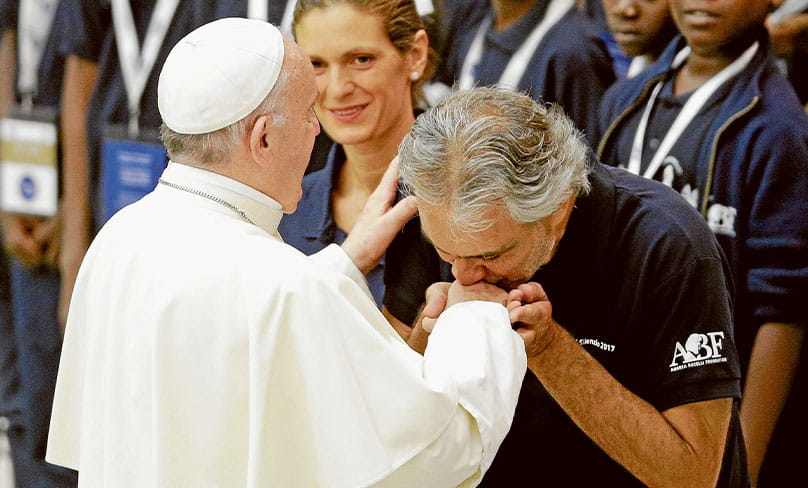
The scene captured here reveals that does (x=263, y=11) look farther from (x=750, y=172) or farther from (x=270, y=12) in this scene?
(x=750, y=172)

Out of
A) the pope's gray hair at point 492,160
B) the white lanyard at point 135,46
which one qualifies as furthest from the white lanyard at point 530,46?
the white lanyard at point 135,46

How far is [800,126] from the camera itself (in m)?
2.79

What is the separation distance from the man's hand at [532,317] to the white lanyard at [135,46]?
2.52 m

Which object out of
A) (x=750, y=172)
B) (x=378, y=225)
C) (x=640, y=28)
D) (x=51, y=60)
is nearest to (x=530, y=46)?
(x=640, y=28)

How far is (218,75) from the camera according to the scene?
2092mm

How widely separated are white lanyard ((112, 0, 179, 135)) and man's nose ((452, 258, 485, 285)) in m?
2.42

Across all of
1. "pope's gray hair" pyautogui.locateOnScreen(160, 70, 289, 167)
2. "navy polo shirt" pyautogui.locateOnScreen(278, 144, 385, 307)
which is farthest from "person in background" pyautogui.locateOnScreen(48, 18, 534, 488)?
"navy polo shirt" pyautogui.locateOnScreen(278, 144, 385, 307)

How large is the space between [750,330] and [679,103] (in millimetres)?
599

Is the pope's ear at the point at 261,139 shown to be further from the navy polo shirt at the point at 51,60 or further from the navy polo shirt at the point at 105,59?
the navy polo shirt at the point at 51,60

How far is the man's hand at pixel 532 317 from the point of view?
2.03 metres

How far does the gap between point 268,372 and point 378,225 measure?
2.22 ft

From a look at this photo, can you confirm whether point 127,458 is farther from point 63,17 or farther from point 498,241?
point 63,17

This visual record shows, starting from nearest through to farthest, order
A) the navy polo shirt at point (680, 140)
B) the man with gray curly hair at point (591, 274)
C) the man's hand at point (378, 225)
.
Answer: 1. the man with gray curly hair at point (591, 274)
2. the man's hand at point (378, 225)
3. the navy polo shirt at point (680, 140)

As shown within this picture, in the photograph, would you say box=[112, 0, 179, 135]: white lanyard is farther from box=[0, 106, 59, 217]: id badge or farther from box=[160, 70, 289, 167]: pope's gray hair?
box=[160, 70, 289, 167]: pope's gray hair
